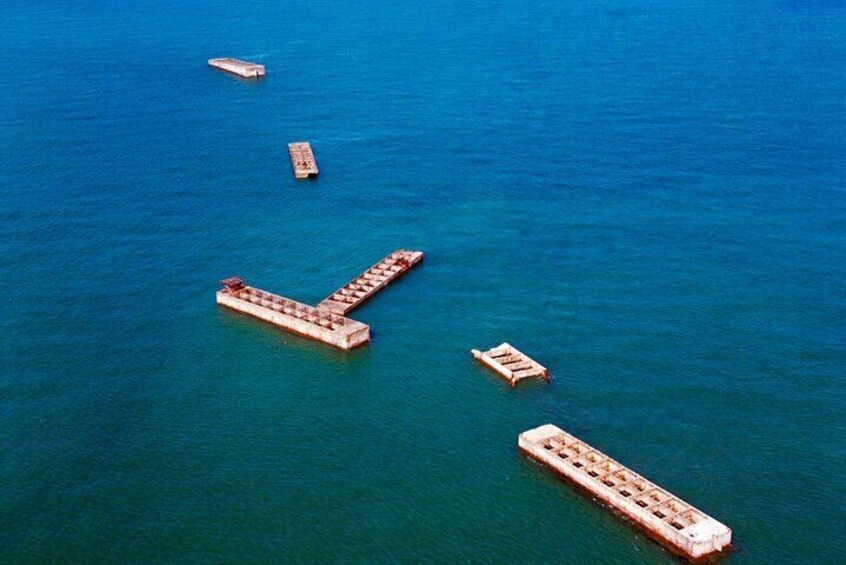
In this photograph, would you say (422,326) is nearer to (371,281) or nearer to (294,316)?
→ (371,281)

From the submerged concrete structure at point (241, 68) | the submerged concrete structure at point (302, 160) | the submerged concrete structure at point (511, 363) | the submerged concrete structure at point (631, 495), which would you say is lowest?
the submerged concrete structure at point (631, 495)

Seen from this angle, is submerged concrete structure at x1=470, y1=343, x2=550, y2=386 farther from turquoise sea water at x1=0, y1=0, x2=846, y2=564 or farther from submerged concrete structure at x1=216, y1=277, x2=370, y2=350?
submerged concrete structure at x1=216, y1=277, x2=370, y2=350

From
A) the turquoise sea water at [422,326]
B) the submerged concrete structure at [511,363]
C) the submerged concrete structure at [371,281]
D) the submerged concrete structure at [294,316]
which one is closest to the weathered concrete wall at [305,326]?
the submerged concrete structure at [294,316]

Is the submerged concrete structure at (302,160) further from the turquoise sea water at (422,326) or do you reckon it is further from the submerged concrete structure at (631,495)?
the submerged concrete structure at (631,495)

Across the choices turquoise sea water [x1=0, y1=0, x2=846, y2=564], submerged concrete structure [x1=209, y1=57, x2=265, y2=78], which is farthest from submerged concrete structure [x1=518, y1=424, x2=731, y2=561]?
submerged concrete structure [x1=209, y1=57, x2=265, y2=78]

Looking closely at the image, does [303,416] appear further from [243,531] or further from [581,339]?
[581,339]

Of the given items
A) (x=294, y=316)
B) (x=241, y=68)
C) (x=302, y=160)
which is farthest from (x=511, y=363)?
(x=241, y=68)
